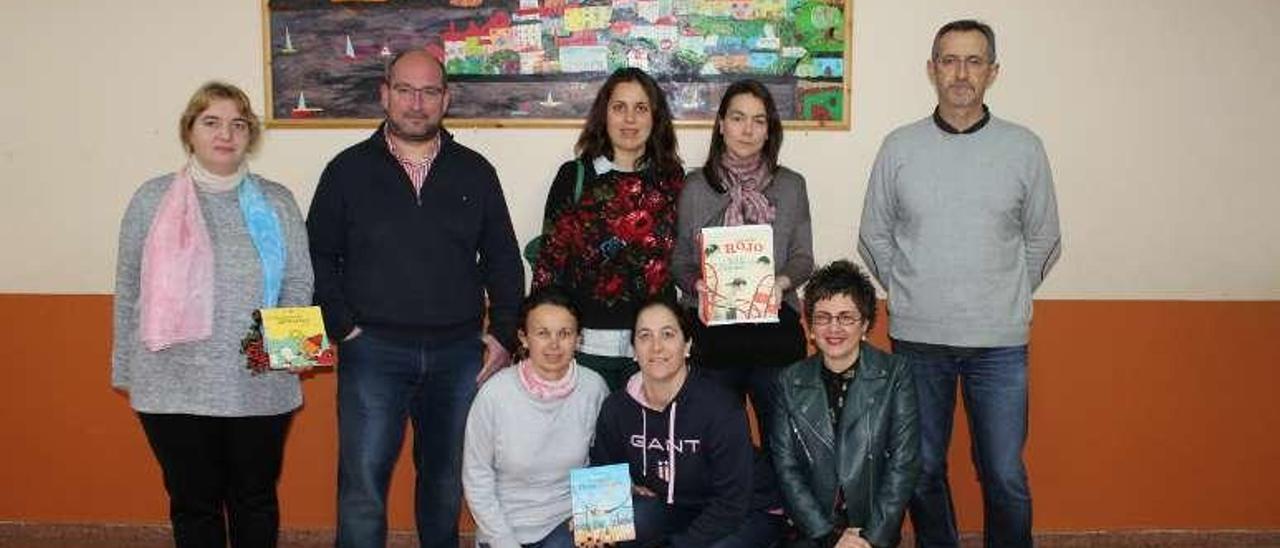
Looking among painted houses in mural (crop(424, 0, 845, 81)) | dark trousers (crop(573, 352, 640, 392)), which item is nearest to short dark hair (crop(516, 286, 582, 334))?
dark trousers (crop(573, 352, 640, 392))

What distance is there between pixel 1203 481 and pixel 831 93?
2.08 m

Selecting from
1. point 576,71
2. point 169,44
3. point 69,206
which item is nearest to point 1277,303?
point 576,71

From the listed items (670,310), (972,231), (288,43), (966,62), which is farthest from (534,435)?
(288,43)

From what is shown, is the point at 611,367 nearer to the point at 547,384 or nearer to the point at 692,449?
→ the point at 547,384

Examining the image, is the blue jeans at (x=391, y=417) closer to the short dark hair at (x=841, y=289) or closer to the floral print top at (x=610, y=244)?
the floral print top at (x=610, y=244)

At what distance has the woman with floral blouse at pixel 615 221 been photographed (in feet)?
9.93

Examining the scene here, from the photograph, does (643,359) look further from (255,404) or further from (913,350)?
(255,404)

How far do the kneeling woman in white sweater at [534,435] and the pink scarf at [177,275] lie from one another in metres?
0.83

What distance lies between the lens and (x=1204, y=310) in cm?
371

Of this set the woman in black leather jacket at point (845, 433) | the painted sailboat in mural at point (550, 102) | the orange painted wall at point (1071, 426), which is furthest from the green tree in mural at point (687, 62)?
the orange painted wall at point (1071, 426)

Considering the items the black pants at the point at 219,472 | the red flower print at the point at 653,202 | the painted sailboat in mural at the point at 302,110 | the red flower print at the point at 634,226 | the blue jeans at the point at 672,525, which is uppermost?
the painted sailboat in mural at the point at 302,110

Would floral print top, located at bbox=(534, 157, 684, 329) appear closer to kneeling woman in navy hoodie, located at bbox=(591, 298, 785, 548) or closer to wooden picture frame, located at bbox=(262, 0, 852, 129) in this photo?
kneeling woman in navy hoodie, located at bbox=(591, 298, 785, 548)

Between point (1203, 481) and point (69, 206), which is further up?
point (69, 206)

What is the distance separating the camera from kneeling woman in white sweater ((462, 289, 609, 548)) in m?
2.92
